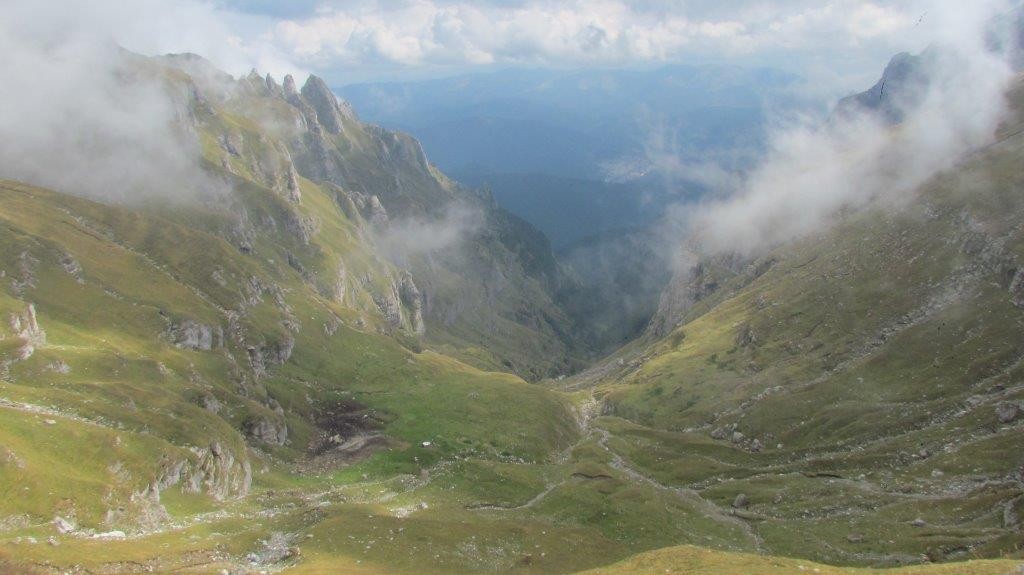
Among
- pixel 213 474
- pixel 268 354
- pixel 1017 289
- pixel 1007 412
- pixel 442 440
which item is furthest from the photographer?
pixel 268 354

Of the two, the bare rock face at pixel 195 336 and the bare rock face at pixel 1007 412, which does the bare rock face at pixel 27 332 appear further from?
the bare rock face at pixel 1007 412

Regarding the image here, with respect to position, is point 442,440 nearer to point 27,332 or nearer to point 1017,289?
point 27,332

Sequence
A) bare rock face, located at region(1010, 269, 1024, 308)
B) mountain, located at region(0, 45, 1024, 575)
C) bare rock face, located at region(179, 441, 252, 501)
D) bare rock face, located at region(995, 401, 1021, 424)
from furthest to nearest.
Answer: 1. bare rock face, located at region(1010, 269, 1024, 308)
2. bare rock face, located at region(995, 401, 1021, 424)
3. bare rock face, located at region(179, 441, 252, 501)
4. mountain, located at region(0, 45, 1024, 575)

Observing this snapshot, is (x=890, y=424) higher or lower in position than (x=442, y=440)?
lower

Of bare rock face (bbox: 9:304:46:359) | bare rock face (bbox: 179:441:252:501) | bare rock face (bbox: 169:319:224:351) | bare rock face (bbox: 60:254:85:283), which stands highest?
bare rock face (bbox: 60:254:85:283)

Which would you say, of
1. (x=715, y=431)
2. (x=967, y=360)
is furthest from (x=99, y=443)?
(x=967, y=360)

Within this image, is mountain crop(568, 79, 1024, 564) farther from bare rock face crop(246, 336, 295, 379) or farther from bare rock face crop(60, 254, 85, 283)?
bare rock face crop(60, 254, 85, 283)

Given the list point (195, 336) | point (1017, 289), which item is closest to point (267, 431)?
point (195, 336)

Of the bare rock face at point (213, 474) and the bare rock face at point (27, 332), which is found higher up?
the bare rock face at point (27, 332)

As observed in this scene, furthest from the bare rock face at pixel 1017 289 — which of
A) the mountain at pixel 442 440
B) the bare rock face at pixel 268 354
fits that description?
the bare rock face at pixel 268 354

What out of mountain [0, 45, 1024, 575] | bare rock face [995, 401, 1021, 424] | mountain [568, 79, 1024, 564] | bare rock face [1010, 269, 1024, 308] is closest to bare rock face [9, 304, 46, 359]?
mountain [0, 45, 1024, 575]

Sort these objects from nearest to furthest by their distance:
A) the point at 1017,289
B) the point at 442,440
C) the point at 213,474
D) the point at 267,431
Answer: the point at 213,474 < the point at 267,431 < the point at 442,440 < the point at 1017,289

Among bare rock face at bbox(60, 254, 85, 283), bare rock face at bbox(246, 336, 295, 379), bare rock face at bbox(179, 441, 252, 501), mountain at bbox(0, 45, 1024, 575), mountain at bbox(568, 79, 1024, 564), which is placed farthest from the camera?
bare rock face at bbox(246, 336, 295, 379)
